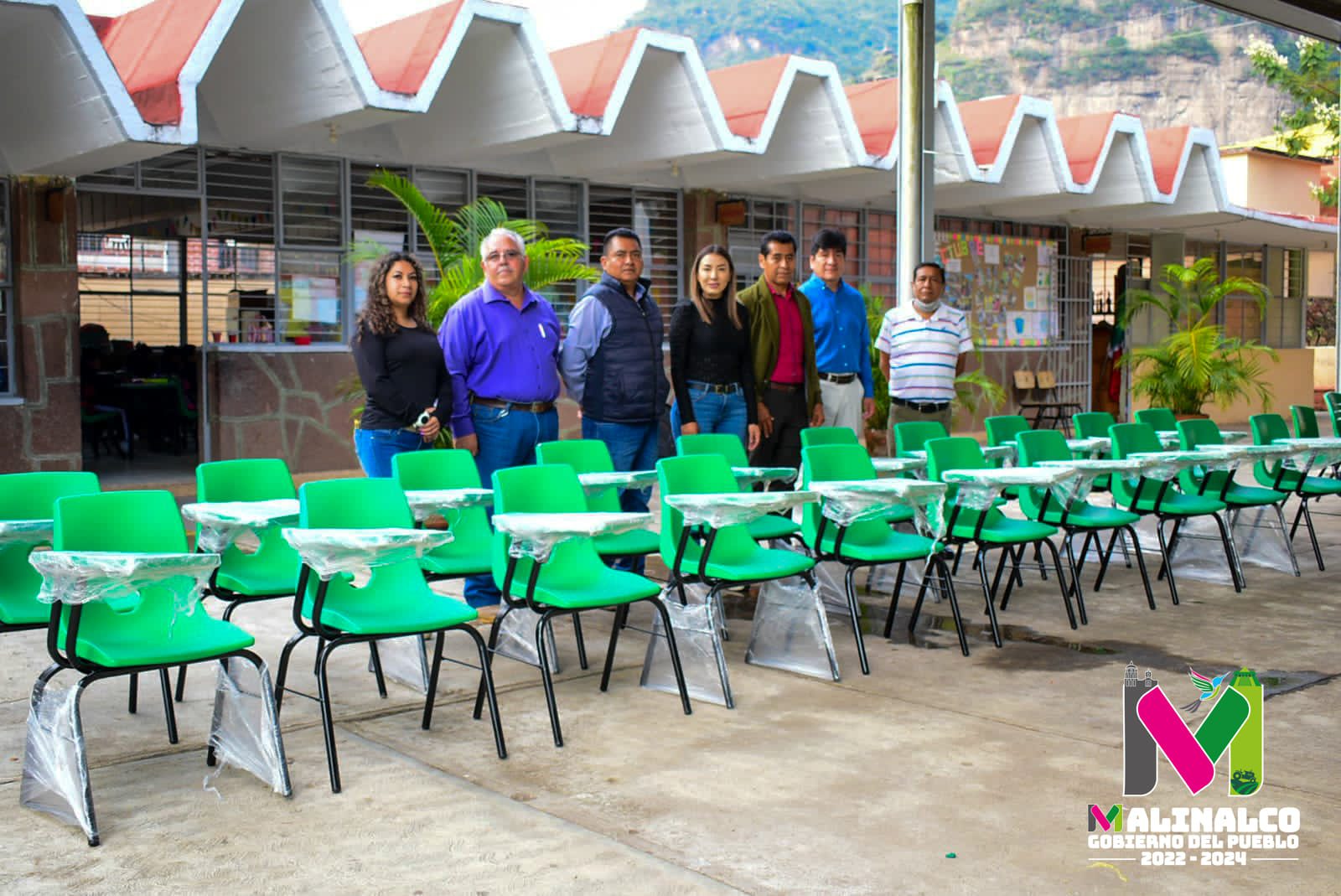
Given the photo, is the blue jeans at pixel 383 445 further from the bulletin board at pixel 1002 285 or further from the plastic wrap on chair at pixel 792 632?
the bulletin board at pixel 1002 285

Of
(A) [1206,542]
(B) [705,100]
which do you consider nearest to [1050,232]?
(B) [705,100]

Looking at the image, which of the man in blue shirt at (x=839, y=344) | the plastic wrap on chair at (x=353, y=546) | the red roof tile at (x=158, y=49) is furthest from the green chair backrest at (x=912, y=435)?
the red roof tile at (x=158, y=49)

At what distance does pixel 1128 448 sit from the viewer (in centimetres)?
777

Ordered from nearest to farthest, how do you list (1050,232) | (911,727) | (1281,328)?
(911,727) < (1050,232) < (1281,328)

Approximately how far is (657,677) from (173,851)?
7.07 feet

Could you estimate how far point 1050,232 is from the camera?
58.0ft

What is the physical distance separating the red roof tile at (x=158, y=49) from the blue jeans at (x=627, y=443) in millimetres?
3686

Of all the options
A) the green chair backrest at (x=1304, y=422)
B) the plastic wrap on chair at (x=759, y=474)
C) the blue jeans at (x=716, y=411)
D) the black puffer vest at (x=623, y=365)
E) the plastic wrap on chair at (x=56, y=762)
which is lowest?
the plastic wrap on chair at (x=56, y=762)

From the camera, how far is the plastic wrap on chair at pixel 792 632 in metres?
5.54

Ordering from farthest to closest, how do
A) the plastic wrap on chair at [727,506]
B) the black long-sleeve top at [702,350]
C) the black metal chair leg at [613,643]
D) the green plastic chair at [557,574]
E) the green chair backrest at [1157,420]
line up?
1. the green chair backrest at [1157,420]
2. the black long-sleeve top at [702,350]
3. the black metal chair leg at [613,643]
4. the plastic wrap on chair at [727,506]
5. the green plastic chair at [557,574]

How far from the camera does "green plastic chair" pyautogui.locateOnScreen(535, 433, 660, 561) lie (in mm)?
5871

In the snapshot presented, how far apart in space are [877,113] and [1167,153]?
519 cm

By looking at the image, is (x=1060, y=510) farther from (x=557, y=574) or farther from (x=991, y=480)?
(x=557, y=574)

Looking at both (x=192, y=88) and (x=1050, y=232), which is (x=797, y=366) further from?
(x=1050, y=232)
